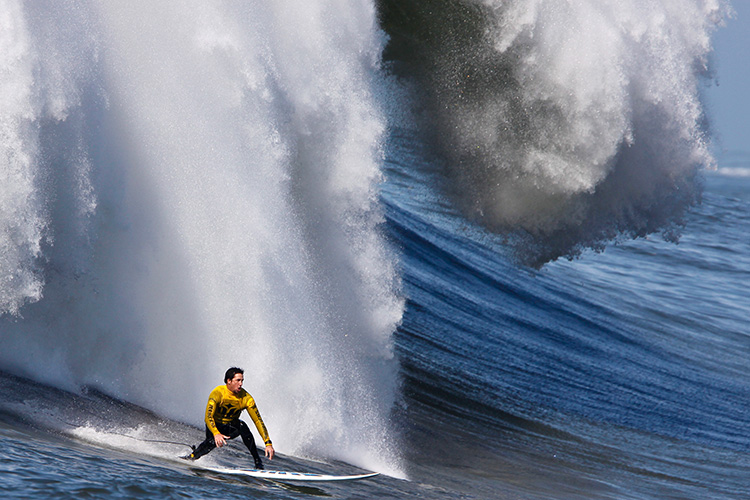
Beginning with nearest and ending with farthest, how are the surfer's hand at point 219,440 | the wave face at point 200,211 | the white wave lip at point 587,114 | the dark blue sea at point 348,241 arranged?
the surfer's hand at point 219,440
the dark blue sea at point 348,241
the wave face at point 200,211
the white wave lip at point 587,114

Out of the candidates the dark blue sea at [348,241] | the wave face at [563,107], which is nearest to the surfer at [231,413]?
the dark blue sea at [348,241]

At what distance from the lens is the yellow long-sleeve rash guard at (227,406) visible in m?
5.49

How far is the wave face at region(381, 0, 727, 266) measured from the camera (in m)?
10.4

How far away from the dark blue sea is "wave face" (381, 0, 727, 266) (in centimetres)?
3

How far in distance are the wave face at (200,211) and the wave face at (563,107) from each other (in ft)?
7.40

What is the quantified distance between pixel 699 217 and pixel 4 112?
917 inches

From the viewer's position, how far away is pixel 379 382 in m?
8.56

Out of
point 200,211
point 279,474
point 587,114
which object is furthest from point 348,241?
point 587,114

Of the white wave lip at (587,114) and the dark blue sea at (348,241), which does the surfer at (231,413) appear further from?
the white wave lip at (587,114)

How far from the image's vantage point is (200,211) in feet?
24.0

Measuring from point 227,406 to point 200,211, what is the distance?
227 centimetres

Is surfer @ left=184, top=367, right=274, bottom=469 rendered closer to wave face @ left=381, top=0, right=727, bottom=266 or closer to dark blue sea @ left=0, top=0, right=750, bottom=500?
dark blue sea @ left=0, top=0, right=750, bottom=500

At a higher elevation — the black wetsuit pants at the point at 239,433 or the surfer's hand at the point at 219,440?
the black wetsuit pants at the point at 239,433

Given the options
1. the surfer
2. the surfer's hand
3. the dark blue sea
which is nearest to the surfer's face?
the surfer
